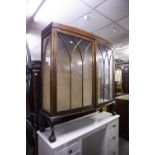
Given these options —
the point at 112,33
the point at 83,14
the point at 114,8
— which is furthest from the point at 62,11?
the point at 112,33

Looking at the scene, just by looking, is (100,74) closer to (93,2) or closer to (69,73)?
(69,73)

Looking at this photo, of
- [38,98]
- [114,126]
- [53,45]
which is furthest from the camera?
[114,126]

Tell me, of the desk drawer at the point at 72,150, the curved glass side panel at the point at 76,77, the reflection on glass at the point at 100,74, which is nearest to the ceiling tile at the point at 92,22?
the reflection on glass at the point at 100,74

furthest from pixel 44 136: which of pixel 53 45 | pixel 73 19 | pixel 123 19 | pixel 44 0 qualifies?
pixel 123 19

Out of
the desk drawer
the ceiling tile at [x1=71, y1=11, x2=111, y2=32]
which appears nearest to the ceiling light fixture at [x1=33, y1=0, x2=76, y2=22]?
the ceiling tile at [x1=71, y1=11, x2=111, y2=32]

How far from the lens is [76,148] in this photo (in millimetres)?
1315

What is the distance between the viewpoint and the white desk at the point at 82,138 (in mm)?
1219

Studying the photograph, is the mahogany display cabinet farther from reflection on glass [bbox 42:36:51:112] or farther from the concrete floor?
the concrete floor

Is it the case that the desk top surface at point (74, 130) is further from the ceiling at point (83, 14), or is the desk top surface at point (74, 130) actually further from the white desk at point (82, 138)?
the ceiling at point (83, 14)

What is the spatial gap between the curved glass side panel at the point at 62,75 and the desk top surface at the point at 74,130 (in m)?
0.30

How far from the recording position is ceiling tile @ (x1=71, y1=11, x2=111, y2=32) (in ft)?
6.91

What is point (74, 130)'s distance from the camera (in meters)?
1.48
